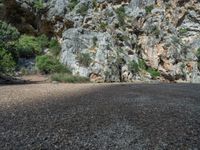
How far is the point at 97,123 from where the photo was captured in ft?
25.8

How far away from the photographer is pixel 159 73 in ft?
101

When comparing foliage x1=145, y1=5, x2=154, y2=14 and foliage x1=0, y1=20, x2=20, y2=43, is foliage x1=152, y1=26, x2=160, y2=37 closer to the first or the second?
foliage x1=145, y1=5, x2=154, y2=14

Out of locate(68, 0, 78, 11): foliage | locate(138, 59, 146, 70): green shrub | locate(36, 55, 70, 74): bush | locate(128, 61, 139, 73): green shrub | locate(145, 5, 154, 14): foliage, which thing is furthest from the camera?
locate(145, 5, 154, 14): foliage

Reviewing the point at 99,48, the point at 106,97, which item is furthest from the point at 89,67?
the point at 106,97

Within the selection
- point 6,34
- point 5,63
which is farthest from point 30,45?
point 5,63

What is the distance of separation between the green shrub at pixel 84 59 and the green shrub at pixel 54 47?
5.09m

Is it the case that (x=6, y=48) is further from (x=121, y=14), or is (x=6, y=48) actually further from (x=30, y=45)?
(x=121, y=14)

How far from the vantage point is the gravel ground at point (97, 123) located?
21.3ft

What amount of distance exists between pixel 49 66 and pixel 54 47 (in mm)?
5143

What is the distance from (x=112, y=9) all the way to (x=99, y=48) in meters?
7.57

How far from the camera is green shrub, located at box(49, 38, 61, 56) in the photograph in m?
30.4

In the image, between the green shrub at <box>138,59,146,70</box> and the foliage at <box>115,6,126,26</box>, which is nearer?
the green shrub at <box>138,59,146,70</box>

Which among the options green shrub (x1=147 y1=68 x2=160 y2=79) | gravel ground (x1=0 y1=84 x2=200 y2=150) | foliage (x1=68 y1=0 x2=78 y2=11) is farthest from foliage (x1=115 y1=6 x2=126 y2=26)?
gravel ground (x1=0 y1=84 x2=200 y2=150)

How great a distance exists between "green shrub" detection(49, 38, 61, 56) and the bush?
9.96 ft
